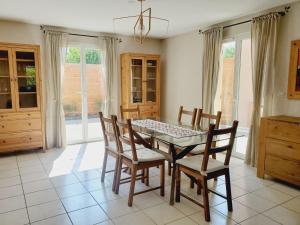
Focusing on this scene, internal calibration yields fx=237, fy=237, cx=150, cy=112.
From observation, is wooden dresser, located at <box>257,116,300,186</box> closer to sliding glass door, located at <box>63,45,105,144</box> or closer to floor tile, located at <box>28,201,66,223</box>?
floor tile, located at <box>28,201,66,223</box>

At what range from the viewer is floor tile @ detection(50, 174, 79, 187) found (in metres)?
3.07

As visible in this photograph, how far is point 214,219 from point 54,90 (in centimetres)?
365

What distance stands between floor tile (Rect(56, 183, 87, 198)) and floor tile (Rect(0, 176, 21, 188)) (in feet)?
2.06

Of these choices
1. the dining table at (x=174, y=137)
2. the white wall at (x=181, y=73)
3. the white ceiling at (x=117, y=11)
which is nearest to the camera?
the dining table at (x=174, y=137)

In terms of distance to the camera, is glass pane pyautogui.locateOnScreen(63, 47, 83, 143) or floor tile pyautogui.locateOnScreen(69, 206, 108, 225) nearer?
floor tile pyautogui.locateOnScreen(69, 206, 108, 225)

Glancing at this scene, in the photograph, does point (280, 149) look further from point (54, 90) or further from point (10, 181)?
point (54, 90)

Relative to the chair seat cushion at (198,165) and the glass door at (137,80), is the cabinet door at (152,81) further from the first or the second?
the chair seat cushion at (198,165)

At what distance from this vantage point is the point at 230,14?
146 inches

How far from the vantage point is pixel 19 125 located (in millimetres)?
4105

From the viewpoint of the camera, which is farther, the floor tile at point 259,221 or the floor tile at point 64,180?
the floor tile at point 64,180

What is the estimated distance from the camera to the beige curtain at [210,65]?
4.19 meters

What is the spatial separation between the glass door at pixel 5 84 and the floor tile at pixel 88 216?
8.55 ft

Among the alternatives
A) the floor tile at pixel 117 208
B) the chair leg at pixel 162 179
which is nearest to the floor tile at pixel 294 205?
the chair leg at pixel 162 179

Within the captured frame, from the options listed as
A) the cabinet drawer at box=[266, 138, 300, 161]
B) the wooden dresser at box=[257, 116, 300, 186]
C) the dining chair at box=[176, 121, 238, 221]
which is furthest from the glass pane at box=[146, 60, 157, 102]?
the dining chair at box=[176, 121, 238, 221]
